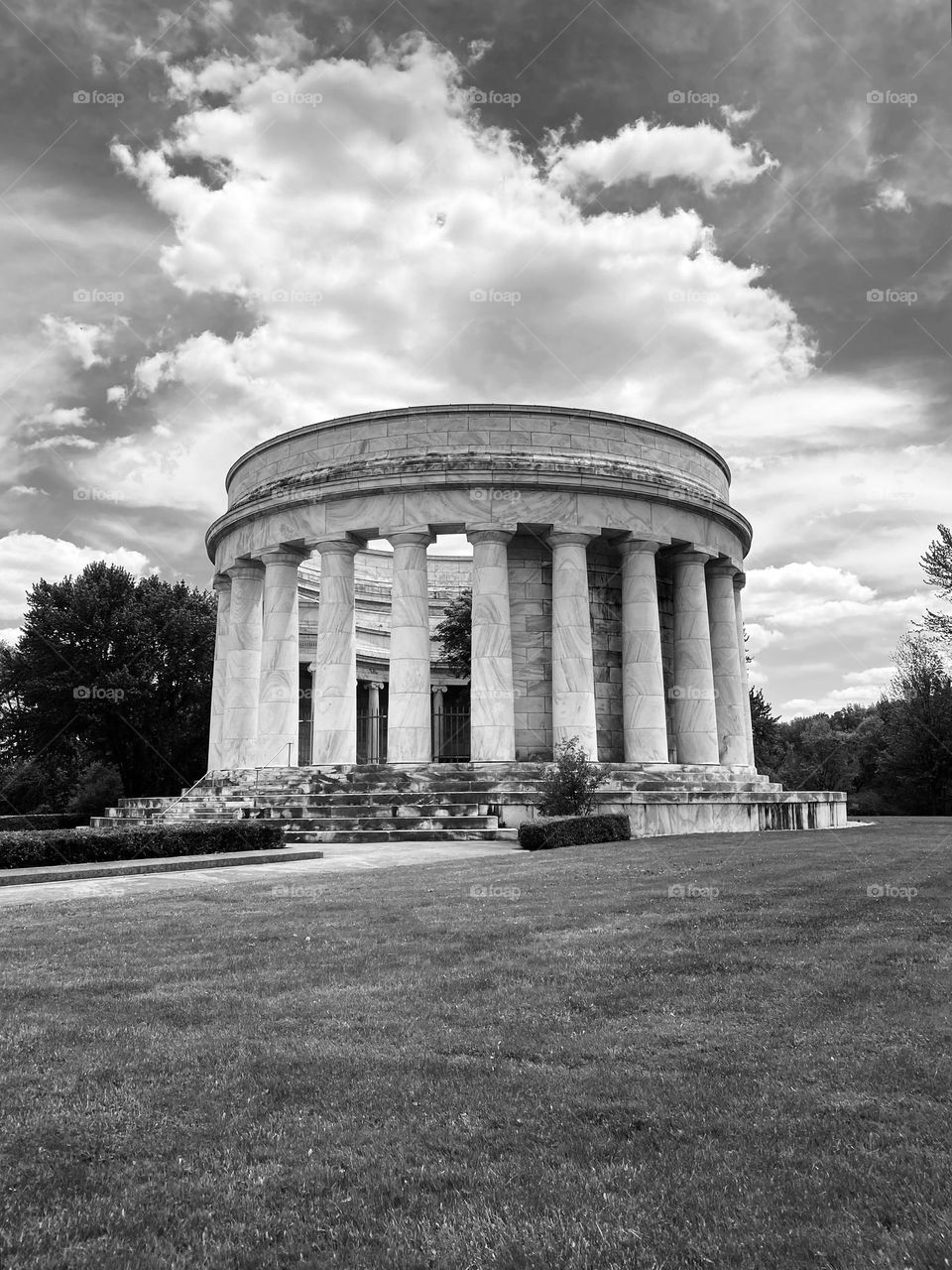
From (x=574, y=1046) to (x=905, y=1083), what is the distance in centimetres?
267

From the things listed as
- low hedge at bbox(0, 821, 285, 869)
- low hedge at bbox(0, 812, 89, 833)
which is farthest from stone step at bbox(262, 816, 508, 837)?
low hedge at bbox(0, 812, 89, 833)

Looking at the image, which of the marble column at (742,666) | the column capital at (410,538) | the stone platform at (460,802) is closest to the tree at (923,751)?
the marble column at (742,666)

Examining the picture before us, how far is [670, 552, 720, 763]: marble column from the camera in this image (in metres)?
45.2

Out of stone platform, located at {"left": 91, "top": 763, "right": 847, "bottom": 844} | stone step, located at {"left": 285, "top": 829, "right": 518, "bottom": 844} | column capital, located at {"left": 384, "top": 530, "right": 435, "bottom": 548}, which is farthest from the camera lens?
column capital, located at {"left": 384, "top": 530, "right": 435, "bottom": 548}

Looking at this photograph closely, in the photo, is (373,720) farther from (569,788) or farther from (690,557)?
(569,788)

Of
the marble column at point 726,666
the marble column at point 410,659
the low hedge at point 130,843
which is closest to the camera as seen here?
the low hedge at point 130,843

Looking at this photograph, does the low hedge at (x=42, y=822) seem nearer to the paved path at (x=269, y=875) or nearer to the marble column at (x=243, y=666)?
the marble column at (x=243, y=666)

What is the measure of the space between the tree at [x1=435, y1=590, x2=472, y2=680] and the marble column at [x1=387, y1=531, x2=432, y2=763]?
16.2 meters

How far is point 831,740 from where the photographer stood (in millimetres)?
119875

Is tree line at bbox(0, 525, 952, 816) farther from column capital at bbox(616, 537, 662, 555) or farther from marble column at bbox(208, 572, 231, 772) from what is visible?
column capital at bbox(616, 537, 662, 555)

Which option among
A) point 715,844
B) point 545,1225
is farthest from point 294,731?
point 545,1225

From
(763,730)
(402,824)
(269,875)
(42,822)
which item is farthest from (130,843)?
(763,730)

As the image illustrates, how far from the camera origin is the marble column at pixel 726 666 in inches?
1966

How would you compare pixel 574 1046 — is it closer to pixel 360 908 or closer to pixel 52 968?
pixel 52 968
